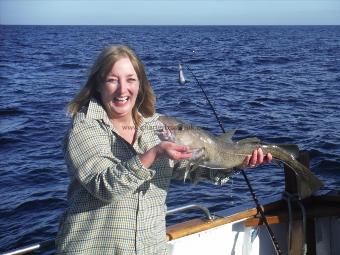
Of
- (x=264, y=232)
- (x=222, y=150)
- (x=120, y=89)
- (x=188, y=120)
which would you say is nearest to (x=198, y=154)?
(x=222, y=150)

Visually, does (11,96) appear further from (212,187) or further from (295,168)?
(295,168)

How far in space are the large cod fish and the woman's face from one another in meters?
0.34

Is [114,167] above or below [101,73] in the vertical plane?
below

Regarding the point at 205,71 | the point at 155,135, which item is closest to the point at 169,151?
A: the point at 155,135

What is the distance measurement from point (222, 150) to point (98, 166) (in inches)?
49.6

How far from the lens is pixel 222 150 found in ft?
13.1

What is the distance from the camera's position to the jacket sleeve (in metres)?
2.98

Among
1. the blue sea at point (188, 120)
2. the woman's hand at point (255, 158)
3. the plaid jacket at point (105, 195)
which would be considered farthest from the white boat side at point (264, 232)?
the blue sea at point (188, 120)

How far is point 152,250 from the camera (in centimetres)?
336

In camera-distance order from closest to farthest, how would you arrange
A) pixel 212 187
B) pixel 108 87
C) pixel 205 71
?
pixel 108 87
pixel 212 187
pixel 205 71

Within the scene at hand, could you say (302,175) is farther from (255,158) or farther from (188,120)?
(188,120)

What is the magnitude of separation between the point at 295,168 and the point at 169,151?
1.75 meters

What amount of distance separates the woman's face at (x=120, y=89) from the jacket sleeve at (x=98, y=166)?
0.22 m

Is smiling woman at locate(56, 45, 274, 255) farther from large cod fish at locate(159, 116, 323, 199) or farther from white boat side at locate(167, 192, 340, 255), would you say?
white boat side at locate(167, 192, 340, 255)
